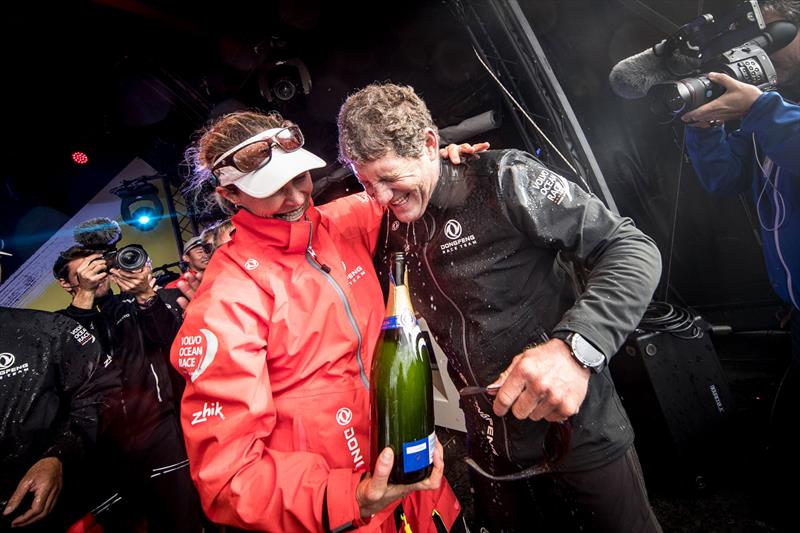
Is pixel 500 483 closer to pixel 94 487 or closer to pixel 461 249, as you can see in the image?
pixel 461 249

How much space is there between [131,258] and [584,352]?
3.22 metres

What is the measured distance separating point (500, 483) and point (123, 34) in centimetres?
759

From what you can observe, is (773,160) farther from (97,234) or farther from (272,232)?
(97,234)

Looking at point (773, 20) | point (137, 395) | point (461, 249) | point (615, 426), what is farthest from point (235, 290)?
point (773, 20)

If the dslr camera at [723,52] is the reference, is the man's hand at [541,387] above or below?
below

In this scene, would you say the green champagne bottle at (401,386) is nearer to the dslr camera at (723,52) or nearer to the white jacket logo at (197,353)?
the white jacket logo at (197,353)

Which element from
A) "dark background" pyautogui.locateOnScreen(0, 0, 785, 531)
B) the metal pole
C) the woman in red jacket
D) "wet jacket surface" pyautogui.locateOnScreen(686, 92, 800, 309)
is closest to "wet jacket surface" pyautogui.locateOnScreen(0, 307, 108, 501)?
the woman in red jacket

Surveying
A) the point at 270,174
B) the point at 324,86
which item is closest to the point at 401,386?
the point at 270,174

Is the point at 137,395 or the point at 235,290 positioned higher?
the point at 235,290

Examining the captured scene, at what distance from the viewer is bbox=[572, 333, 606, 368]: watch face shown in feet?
3.28

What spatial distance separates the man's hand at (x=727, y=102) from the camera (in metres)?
1.77

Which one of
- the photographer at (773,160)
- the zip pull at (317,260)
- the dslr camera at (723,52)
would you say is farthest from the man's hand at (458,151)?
the photographer at (773,160)

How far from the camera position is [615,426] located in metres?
1.44

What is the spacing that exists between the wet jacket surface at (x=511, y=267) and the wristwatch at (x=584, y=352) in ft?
0.85
